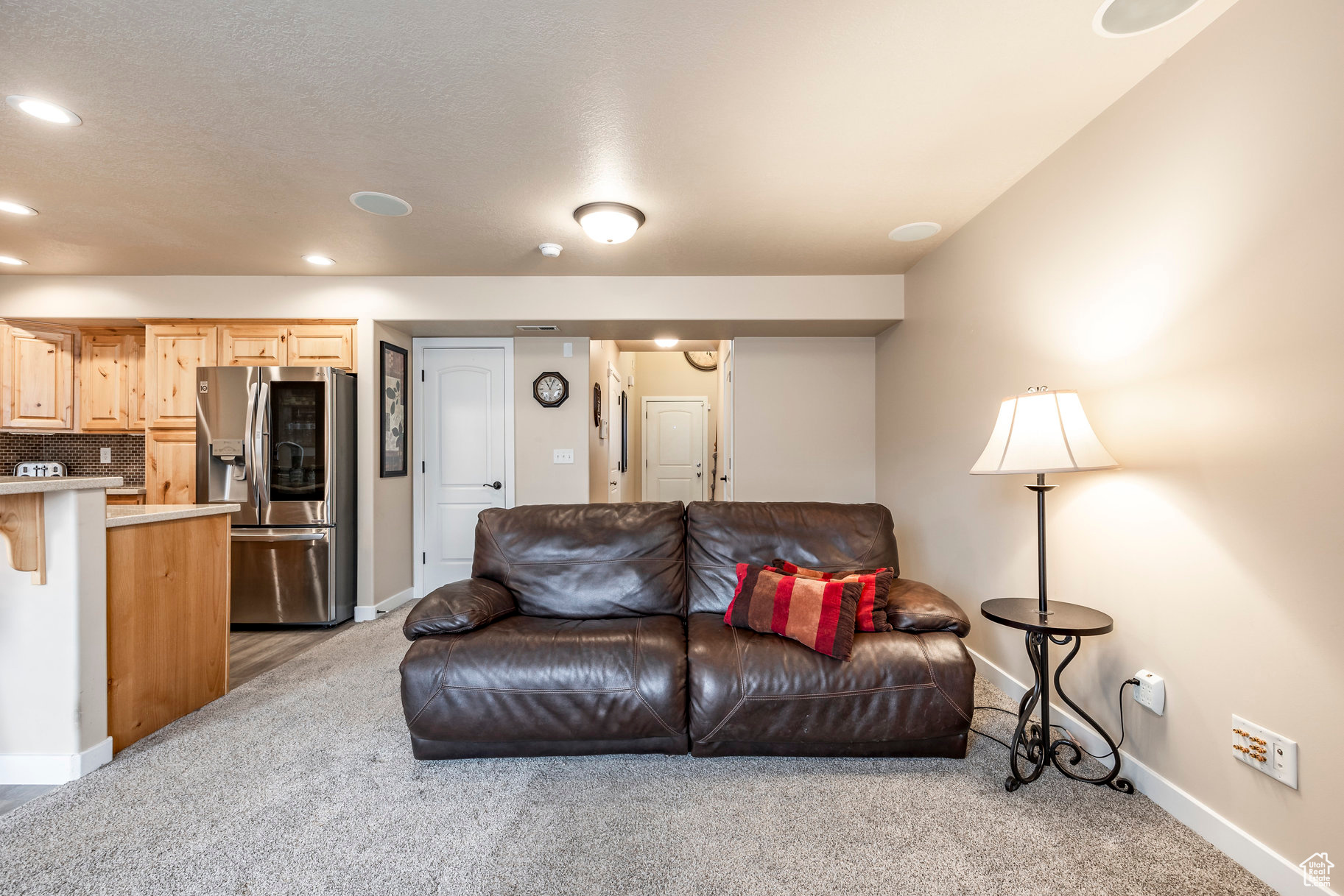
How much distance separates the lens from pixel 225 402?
3.80 metres

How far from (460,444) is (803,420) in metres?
2.70

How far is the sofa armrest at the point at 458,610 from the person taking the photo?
212 centimetres

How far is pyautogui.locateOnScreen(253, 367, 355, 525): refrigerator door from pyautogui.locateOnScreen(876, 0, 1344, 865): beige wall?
13.0 ft

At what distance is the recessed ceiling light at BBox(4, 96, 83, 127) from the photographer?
1.93m

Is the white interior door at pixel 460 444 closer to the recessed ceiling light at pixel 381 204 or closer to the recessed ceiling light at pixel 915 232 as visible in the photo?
the recessed ceiling light at pixel 381 204

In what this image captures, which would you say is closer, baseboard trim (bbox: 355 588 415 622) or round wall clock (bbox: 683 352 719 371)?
baseboard trim (bbox: 355 588 415 622)

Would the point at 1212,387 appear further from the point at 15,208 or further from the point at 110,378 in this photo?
the point at 110,378

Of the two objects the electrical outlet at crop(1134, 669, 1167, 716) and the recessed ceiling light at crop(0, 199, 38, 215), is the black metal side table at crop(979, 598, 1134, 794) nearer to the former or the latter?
the electrical outlet at crop(1134, 669, 1167, 716)

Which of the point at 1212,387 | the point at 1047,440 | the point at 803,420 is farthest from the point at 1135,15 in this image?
the point at 803,420

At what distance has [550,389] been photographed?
4531 mm

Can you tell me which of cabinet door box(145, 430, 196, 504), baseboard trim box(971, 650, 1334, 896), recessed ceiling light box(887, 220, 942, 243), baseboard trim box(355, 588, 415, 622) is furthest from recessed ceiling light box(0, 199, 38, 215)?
baseboard trim box(971, 650, 1334, 896)

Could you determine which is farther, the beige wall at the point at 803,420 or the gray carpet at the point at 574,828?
the beige wall at the point at 803,420

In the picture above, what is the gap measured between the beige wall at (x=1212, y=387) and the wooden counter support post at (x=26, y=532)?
364 centimetres

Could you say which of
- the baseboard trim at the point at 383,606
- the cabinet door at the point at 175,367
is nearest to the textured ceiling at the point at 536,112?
the cabinet door at the point at 175,367
